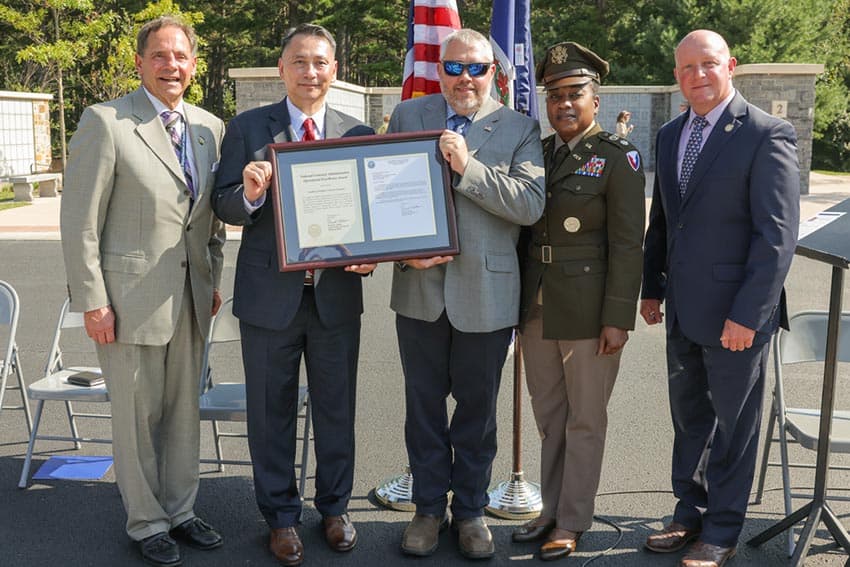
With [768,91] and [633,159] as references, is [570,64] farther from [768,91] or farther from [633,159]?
[768,91]

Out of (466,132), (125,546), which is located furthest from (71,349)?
(466,132)

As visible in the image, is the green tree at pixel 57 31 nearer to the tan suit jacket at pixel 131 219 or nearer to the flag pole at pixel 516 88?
the flag pole at pixel 516 88

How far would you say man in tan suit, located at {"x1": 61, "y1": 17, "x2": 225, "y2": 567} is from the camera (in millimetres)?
3859

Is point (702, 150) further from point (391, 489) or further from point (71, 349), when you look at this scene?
point (71, 349)

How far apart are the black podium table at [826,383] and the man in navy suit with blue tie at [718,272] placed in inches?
7.0

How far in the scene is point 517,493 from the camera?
15.5 ft

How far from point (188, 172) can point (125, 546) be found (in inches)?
70.5

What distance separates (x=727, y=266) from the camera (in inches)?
152

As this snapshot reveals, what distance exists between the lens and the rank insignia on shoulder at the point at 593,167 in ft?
12.9

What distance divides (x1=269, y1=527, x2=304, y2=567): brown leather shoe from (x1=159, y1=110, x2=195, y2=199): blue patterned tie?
1594mm

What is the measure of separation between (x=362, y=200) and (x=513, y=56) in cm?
174

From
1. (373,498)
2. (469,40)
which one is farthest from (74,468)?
(469,40)

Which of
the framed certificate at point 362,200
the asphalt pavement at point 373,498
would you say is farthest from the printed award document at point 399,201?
the asphalt pavement at point 373,498

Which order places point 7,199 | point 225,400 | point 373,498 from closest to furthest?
point 225,400, point 373,498, point 7,199
